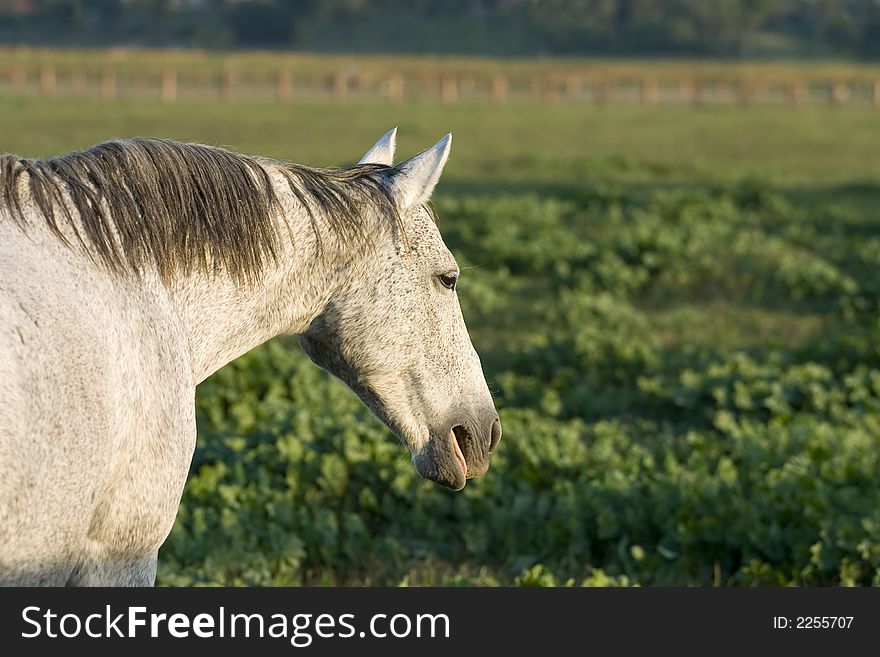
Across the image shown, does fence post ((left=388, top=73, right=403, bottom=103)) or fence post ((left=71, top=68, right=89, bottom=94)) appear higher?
fence post ((left=388, top=73, right=403, bottom=103))

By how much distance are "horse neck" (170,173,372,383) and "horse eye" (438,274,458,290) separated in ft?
0.90

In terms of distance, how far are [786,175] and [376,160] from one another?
20.5 meters

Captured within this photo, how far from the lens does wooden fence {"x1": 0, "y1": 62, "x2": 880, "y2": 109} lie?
4847cm

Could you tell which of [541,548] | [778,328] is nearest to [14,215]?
[541,548]

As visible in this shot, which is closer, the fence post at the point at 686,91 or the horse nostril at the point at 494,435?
the horse nostril at the point at 494,435

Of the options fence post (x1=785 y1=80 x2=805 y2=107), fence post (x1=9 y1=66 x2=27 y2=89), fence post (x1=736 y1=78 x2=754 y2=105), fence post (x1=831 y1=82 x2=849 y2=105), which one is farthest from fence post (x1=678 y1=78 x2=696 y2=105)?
fence post (x1=9 y1=66 x2=27 y2=89)

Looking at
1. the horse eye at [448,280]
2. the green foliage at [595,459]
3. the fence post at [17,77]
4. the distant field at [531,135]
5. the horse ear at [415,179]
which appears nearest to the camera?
the horse ear at [415,179]

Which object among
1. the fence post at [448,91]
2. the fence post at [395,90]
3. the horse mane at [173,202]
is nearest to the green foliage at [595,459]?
the horse mane at [173,202]

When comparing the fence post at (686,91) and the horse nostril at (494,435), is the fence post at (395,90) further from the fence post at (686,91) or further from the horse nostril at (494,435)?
the horse nostril at (494,435)

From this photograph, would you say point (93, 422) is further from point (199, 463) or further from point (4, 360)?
point (199, 463)

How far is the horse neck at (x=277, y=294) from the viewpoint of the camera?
323 cm

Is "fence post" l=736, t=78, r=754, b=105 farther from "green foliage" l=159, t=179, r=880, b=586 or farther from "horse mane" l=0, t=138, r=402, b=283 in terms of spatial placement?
"horse mane" l=0, t=138, r=402, b=283

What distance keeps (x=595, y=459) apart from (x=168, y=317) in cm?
382

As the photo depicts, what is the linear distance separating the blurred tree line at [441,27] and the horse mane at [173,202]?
3724 inches
